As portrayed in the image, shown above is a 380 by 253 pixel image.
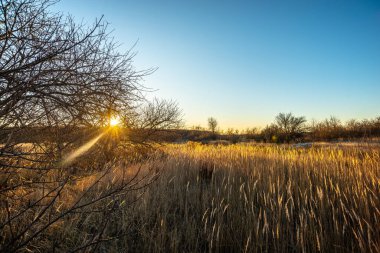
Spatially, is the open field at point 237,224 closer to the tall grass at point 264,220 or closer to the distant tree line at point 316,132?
the tall grass at point 264,220

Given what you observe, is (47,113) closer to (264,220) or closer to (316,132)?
(264,220)

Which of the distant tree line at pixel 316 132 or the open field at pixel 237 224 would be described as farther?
the distant tree line at pixel 316 132

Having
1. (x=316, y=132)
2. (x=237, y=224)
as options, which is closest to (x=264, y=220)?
(x=237, y=224)

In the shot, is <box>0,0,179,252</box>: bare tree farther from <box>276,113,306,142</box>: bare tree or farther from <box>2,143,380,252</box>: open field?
<box>276,113,306,142</box>: bare tree

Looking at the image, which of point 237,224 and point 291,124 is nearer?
point 237,224

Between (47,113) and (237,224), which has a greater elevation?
(47,113)

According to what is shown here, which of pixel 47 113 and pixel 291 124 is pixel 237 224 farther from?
pixel 291 124

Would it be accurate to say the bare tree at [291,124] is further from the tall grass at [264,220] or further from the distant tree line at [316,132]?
the tall grass at [264,220]

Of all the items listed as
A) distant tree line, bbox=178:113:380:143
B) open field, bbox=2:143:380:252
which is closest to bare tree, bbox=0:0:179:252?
open field, bbox=2:143:380:252

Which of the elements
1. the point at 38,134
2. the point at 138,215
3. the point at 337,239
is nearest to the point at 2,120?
the point at 38,134

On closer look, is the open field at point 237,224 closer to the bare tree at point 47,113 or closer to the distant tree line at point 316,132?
the bare tree at point 47,113

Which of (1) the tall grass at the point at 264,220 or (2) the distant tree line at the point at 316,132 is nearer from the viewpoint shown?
(1) the tall grass at the point at 264,220

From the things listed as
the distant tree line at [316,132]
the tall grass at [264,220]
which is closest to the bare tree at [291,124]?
the distant tree line at [316,132]

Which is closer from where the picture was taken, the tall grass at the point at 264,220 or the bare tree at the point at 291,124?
the tall grass at the point at 264,220
